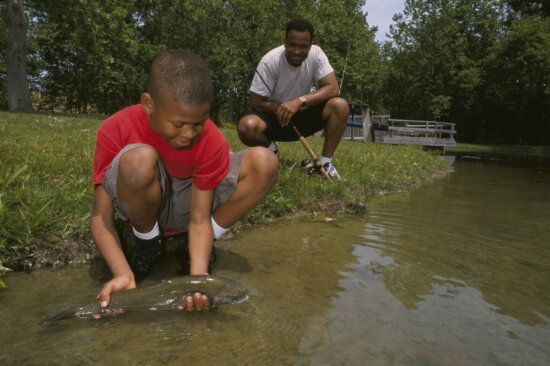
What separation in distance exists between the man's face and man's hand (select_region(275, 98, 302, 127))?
0.51m

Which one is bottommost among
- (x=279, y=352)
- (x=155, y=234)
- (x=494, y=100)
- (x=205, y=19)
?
(x=279, y=352)

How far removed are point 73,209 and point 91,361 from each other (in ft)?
5.28

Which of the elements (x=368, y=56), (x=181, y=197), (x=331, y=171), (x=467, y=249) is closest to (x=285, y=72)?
(x=331, y=171)

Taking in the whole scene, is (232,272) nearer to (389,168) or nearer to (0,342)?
(0,342)

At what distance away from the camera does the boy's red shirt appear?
2.26m

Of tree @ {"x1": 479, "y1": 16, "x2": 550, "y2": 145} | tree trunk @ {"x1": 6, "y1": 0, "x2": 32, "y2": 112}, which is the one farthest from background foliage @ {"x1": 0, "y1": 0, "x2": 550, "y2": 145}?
tree trunk @ {"x1": 6, "y1": 0, "x2": 32, "y2": 112}

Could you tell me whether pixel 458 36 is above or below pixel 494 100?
above

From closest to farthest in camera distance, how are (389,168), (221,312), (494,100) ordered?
(221,312) < (389,168) < (494,100)

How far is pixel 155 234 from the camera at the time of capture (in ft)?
7.93

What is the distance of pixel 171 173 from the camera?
2.45 meters

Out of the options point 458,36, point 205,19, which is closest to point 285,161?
point 205,19

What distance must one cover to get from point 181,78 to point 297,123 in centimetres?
346

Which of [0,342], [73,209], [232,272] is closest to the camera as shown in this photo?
[0,342]

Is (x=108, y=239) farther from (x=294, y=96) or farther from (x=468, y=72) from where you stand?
(x=468, y=72)
